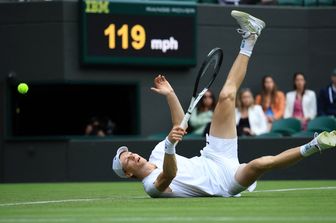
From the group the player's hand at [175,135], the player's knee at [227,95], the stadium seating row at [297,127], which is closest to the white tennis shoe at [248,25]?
the player's knee at [227,95]

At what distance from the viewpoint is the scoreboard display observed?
1800 cm

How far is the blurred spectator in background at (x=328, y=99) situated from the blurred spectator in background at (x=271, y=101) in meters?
0.71

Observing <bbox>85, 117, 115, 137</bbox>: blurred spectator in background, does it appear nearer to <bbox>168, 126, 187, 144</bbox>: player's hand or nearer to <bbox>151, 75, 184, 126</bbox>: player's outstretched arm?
<bbox>151, 75, 184, 126</bbox>: player's outstretched arm

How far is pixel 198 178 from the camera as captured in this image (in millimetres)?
10781

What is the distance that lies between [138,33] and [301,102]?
10.2ft

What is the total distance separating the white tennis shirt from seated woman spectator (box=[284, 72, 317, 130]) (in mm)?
7438

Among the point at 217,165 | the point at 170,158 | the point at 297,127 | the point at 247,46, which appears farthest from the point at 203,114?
the point at 170,158

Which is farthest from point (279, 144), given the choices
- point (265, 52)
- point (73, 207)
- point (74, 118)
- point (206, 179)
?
point (73, 207)

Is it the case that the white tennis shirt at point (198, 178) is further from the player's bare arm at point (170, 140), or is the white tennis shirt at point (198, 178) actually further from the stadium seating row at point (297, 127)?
the stadium seating row at point (297, 127)

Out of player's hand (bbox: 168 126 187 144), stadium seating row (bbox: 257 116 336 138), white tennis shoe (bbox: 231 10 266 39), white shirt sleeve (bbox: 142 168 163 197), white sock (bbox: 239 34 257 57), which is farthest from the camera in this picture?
stadium seating row (bbox: 257 116 336 138)

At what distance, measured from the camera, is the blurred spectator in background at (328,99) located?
18.0 metres

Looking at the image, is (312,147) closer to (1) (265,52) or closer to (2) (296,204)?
(2) (296,204)

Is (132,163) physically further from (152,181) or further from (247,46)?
(247,46)

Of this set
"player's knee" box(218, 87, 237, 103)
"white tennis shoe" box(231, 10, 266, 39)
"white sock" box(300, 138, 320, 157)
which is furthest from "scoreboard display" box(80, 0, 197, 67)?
"white sock" box(300, 138, 320, 157)
